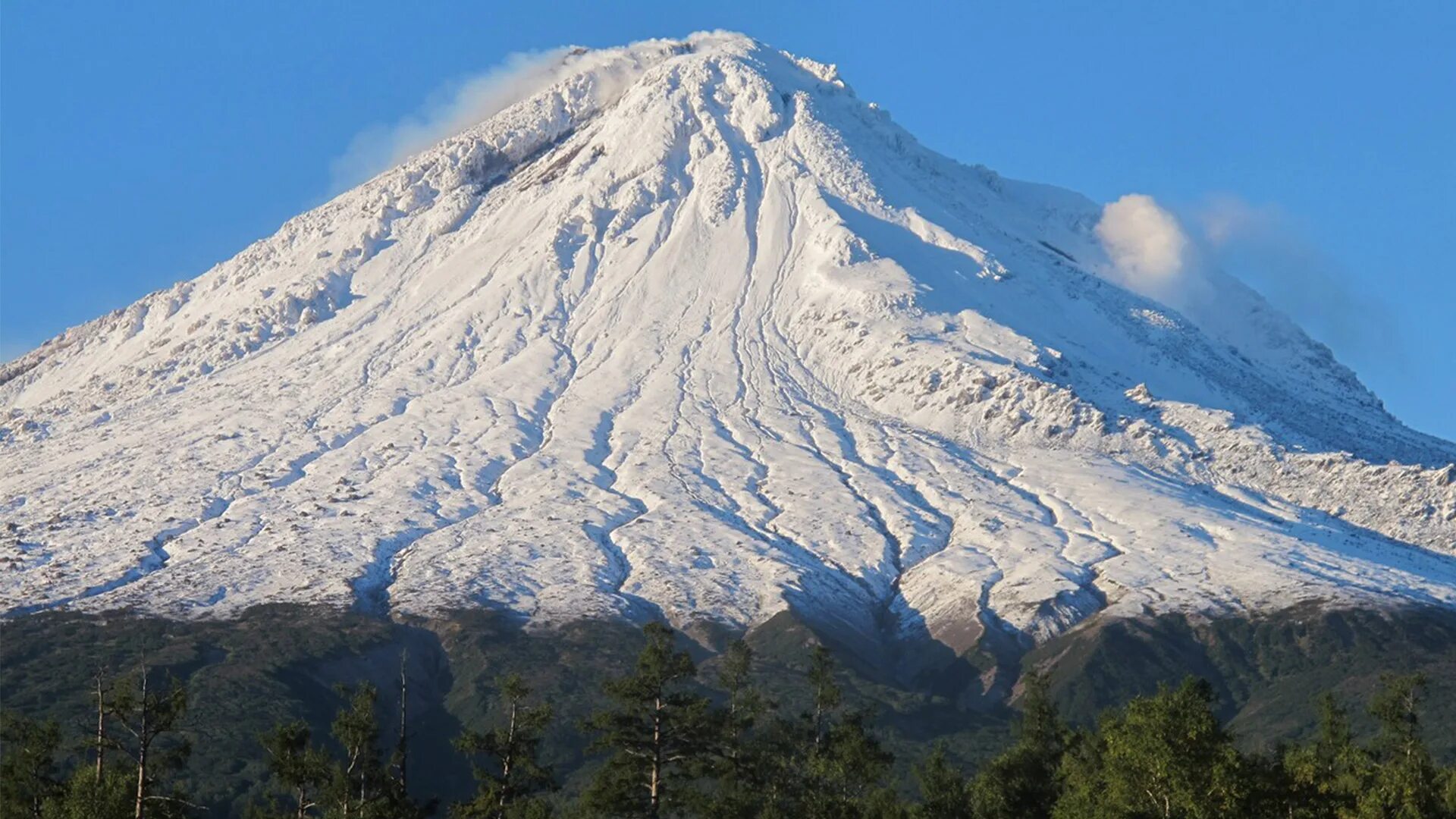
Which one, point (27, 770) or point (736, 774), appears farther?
point (736, 774)

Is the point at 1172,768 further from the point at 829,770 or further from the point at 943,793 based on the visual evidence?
the point at 943,793

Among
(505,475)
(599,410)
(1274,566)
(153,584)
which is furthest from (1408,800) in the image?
(599,410)

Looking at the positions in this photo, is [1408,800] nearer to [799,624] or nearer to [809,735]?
[809,735]

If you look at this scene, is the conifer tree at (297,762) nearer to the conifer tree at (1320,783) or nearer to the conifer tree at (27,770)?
the conifer tree at (27,770)

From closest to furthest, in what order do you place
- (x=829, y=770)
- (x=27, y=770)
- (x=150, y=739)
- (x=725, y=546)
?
(x=150, y=739) → (x=27, y=770) → (x=829, y=770) → (x=725, y=546)

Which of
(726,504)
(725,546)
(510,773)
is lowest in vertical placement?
(510,773)

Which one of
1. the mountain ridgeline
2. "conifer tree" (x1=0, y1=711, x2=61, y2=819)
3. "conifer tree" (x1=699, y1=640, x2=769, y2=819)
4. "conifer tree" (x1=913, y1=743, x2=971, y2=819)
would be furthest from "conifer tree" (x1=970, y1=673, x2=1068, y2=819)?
the mountain ridgeline

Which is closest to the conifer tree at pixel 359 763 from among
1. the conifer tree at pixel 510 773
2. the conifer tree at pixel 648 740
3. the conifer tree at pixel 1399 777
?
the conifer tree at pixel 510 773

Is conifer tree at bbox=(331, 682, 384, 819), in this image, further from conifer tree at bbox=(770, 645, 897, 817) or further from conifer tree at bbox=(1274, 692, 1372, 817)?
conifer tree at bbox=(1274, 692, 1372, 817)

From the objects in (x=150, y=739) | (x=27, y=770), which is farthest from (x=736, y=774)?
(x=27, y=770)
